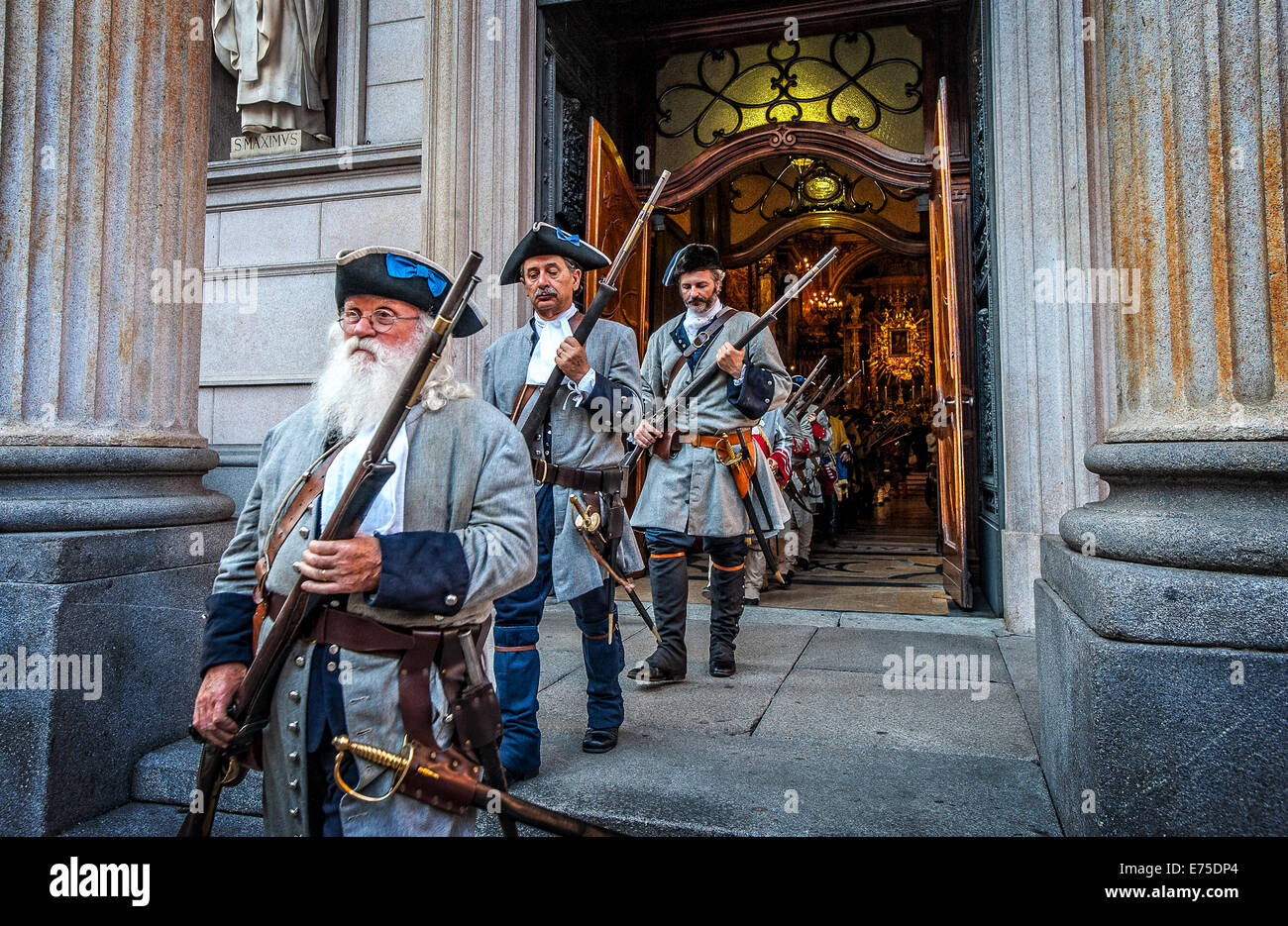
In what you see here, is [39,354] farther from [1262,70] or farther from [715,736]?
[1262,70]

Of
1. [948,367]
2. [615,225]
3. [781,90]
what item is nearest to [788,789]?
[948,367]

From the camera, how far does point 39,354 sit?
313 cm

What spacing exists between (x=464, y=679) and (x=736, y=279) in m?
13.1

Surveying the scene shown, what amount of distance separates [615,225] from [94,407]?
4312 millimetres

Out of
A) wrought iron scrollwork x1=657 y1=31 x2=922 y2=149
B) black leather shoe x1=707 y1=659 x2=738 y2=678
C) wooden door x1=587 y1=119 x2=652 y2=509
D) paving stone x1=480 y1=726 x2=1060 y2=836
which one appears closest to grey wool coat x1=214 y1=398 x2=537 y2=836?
paving stone x1=480 y1=726 x2=1060 y2=836

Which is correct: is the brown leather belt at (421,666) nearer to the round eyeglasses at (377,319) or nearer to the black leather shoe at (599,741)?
the round eyeglasses at (377,319)

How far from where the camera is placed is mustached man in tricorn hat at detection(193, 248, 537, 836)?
1739mm

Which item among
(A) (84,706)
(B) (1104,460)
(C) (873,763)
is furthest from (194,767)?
(B) (1104,460)

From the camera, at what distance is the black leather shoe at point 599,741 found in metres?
3.10

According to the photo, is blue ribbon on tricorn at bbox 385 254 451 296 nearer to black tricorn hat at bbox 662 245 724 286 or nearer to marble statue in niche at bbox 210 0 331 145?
black tricorn hat at bbox 662 245 724 286

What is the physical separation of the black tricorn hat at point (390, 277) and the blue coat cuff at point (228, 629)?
2.42 feet

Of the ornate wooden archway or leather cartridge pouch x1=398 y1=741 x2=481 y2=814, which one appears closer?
leather cartridge pouch x1=398 y1=741 x2=481 y2=814

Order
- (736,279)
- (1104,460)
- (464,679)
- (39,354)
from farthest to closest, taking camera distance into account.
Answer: (736,279)
(39,354)
(1104,460)
(464,679)
